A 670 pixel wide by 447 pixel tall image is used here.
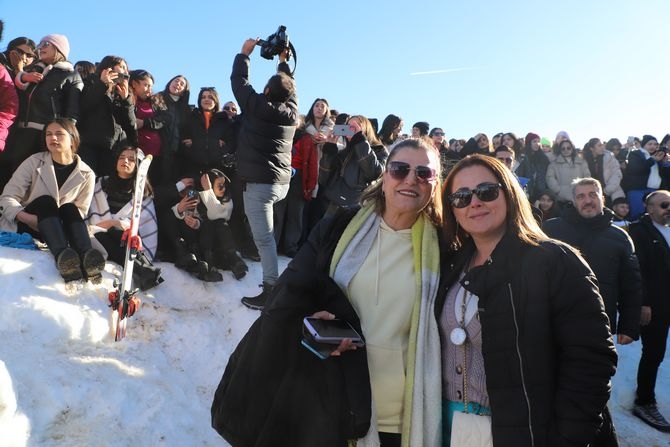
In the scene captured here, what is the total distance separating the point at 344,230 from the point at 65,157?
167 inches

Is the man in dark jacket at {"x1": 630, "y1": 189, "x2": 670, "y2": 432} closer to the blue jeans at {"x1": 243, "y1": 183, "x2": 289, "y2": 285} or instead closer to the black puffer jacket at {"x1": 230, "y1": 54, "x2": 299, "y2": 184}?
the blue jeans at {"x1": 243, "y1": 183, "x2": 289, "y2": 285}

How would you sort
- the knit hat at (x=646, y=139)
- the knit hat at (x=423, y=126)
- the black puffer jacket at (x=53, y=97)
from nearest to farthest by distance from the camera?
the black puffer jacket at (x=53, y=97)
the knit hat at (x=423, y=126)
the knit hat at (x=646, y=139)

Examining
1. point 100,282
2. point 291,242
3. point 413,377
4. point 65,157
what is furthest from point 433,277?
point 291,242

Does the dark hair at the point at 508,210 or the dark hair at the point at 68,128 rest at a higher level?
the dark hair at the point at 68,128

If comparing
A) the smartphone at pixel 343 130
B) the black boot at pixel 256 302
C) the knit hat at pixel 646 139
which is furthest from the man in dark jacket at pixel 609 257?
the knit hat at pixel 646 139

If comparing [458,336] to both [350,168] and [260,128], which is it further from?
[350,168]

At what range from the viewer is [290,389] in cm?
199

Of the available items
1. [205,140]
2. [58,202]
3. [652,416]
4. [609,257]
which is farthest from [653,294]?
[58,202]

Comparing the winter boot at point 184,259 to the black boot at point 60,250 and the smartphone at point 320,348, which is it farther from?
the smartphone at point 320,348

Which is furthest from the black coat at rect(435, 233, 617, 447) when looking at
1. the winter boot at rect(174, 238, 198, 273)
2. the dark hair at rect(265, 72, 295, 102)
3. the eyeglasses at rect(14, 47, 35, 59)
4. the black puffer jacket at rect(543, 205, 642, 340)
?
the eyeglasses at rect(14, 47, 35, 59)

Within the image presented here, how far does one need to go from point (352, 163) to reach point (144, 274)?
3169 millimetres

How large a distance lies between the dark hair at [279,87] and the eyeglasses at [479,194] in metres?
3.38

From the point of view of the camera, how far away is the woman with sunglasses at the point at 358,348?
6.48 ft

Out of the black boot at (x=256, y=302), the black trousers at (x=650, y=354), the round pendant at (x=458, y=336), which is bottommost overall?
the black trousers at (x=650, y=354)
